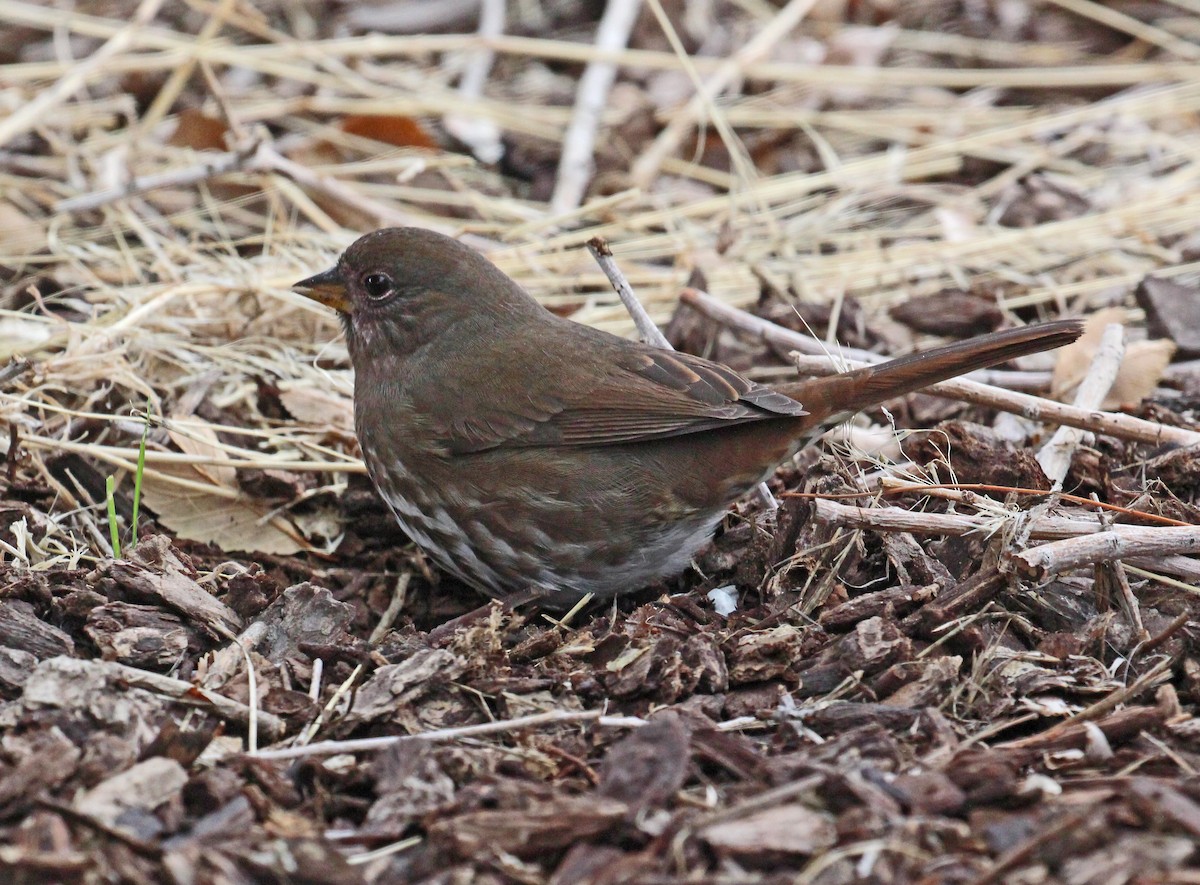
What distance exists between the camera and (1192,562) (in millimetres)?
3314

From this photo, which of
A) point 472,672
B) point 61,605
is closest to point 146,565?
point 61,605

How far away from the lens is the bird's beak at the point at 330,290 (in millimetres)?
4184

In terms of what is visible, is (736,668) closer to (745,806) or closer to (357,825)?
(745,806)

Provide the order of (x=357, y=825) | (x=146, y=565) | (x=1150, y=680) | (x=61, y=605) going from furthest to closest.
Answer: (x=146, y=565), (x=61, y=605), (x=1150, y=680), (x=357, y=825)

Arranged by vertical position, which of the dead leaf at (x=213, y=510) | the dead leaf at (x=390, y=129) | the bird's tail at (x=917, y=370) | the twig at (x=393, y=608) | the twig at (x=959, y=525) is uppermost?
the dead leaf at (x=390, y=129)

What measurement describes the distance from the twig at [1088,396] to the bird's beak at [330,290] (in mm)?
2103

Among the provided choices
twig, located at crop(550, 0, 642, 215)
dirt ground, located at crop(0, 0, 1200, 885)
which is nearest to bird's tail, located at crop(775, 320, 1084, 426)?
dirt ground, located at crop(0, 0, 1200, 885)

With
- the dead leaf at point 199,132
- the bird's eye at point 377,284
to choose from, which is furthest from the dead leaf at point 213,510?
the dead leaf at point 199,132

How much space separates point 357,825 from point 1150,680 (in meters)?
1.68

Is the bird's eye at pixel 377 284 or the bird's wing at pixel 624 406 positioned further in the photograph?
the bird's eye at pixel 377 284

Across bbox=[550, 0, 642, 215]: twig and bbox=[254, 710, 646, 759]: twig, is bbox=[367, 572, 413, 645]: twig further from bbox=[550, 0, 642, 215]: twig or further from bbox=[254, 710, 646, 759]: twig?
bbox=[550, 0, 642, 215]: twig

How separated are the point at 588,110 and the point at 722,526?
10.3ft

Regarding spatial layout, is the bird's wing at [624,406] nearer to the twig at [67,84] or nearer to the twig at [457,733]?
the twig at [457,733]

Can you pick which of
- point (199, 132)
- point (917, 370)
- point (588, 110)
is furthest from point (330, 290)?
point (588, 110)
